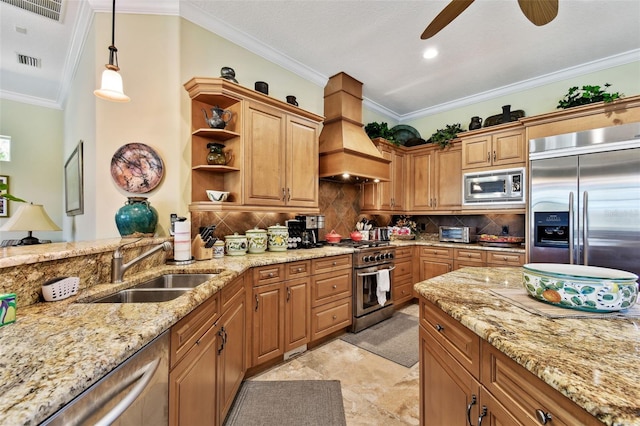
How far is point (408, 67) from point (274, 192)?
91.4 inches

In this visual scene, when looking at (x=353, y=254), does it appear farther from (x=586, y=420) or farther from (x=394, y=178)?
(x=586, y=420)

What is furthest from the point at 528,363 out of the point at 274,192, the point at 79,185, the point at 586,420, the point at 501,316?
the point at 79,185

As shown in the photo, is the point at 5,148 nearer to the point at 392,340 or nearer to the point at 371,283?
the point at 371,283

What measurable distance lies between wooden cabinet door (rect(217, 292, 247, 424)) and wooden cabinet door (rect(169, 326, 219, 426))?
0.09m

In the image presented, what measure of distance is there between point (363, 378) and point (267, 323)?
91cm

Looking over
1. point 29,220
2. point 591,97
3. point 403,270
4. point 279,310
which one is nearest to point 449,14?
point 591,97

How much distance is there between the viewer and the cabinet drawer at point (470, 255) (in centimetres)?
340

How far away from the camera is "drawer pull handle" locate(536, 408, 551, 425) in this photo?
0.67 metres

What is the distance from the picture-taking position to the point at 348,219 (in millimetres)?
4102

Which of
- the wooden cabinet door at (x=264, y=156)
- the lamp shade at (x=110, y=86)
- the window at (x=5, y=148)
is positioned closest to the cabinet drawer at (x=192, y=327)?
the wooden cabinet door at (x=264, y=156)

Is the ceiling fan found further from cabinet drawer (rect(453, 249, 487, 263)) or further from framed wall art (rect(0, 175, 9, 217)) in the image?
framed wall art (rect(0, 175, 9, 217))

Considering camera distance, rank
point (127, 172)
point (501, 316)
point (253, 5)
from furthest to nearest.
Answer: point (253, 5) < point (127, 172) < point (501, 316)

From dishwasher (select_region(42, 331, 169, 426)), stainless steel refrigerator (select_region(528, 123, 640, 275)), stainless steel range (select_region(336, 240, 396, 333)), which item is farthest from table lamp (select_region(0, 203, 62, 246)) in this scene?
stainless steel refrigerator (select_region(528, 123, 640, 275))

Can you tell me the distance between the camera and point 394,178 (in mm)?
4262
